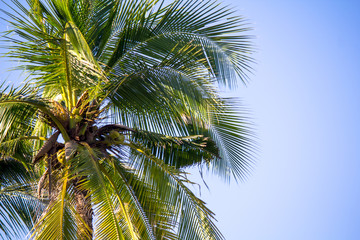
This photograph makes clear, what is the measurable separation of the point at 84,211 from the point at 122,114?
1.60 m

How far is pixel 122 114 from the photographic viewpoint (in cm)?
784

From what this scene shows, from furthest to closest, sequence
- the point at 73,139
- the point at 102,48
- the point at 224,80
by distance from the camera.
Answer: the point at 102,48 → the point at 224,80 → the point at 73,139

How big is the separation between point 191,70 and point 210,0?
5.07 ft

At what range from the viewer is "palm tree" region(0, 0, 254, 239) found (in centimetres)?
672

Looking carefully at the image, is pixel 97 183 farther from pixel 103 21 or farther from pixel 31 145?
pixel 103 21

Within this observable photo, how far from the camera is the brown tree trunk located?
689 cm

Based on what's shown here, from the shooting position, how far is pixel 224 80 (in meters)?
7.94

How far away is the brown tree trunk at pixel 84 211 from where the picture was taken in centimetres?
689

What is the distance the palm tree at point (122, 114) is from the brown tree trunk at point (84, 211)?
1cm

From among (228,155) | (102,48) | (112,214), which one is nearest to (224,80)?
(228,155)

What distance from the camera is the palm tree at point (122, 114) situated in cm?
672

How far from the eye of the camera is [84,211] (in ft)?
23.3

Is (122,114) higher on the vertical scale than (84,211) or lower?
higher

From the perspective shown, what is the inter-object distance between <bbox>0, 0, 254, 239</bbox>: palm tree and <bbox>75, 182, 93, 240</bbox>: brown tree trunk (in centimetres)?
1
